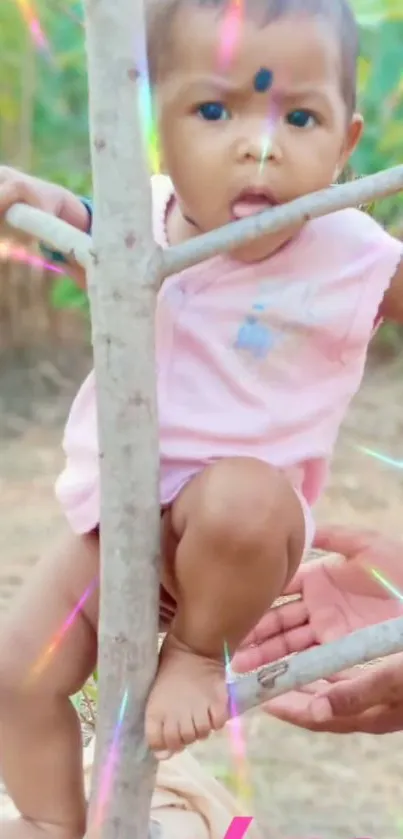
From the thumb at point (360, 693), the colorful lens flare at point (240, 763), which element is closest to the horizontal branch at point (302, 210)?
the thumb at point (360, 693)

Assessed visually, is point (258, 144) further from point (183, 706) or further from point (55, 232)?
point (183, 706)

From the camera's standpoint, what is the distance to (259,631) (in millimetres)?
802

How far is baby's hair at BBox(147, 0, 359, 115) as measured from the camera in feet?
1.57

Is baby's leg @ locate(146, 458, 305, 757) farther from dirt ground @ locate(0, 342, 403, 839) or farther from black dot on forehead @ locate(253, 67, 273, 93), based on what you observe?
dirt ground @ locate(0, 342, 403, 839)

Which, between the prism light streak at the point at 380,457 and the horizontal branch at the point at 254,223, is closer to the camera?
the horizontal branch at the point at 254,223

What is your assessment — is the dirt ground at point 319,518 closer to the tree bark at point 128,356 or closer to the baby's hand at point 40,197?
the tree bark at point 128,356

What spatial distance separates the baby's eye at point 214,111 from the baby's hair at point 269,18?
26 millimetres

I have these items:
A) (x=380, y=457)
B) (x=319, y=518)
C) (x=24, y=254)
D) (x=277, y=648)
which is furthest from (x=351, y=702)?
(x=380, y=457)

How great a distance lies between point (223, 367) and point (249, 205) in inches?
3.4

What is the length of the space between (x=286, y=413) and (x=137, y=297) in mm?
123

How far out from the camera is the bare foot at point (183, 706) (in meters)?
0.51

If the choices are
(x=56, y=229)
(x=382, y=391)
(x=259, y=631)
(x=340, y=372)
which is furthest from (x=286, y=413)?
(x=382, y=391)

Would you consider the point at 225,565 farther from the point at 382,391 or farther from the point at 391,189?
the point at 382,391

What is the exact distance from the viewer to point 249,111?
493mm
